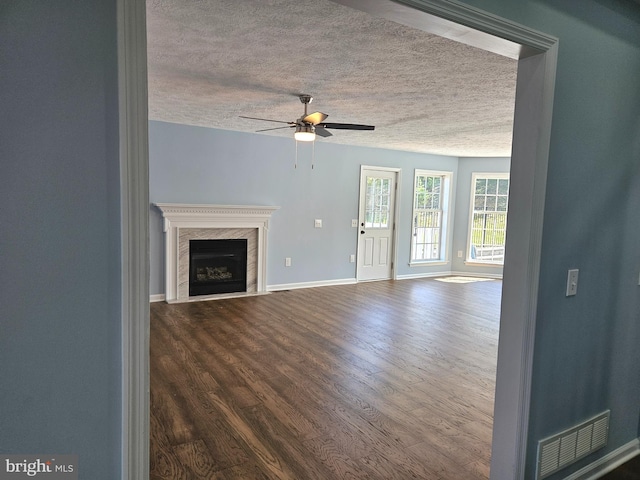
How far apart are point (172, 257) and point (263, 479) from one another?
3970mm

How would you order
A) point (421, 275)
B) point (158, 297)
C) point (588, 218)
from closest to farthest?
1. point (588, 218)
2. point (158, 297)
3. point (421, 275)

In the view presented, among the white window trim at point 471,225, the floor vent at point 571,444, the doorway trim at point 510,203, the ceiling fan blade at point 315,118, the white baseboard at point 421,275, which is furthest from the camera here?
the white window trim at point 471,225

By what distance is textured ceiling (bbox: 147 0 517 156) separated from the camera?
7.34 ft

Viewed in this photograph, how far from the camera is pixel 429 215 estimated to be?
321 inches

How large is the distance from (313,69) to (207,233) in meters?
3.31

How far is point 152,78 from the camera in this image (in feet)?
11.0

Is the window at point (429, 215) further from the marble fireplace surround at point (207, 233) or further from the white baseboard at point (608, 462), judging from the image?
the white baseboard at point (608, 462)

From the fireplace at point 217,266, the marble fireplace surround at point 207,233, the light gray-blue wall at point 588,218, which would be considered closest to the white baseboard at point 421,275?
the marble fireplace surround at point 207,233

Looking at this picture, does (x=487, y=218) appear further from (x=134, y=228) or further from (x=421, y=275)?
(x=134, y=228)

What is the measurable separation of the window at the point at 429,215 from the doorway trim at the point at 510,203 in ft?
20.4

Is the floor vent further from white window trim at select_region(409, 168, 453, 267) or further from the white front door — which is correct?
white window trim at select_region(409, 168, 453, 267)

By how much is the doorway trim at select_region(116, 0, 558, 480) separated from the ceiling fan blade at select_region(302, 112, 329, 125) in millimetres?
2131

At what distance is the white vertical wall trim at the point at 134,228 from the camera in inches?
36.9

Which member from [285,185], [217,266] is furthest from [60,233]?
[285,185]
